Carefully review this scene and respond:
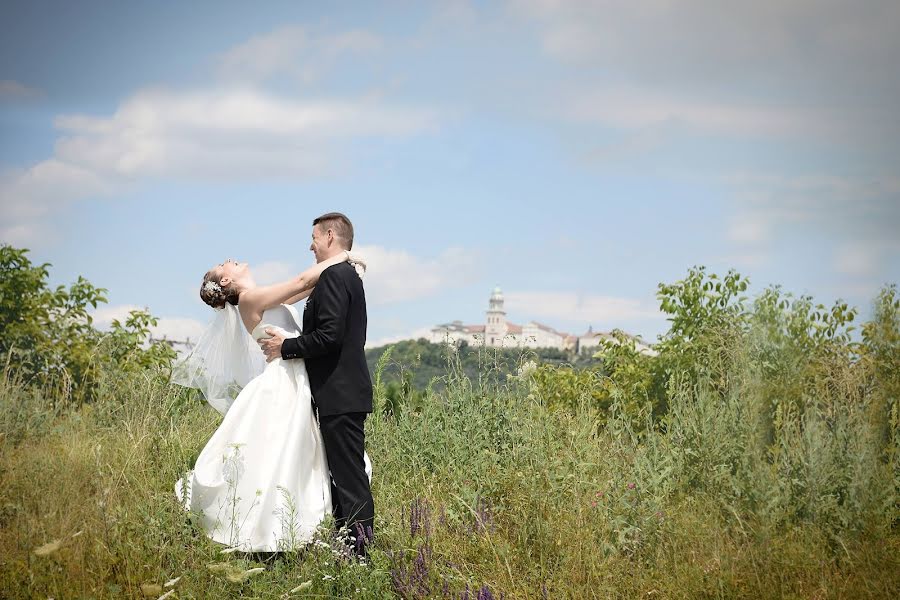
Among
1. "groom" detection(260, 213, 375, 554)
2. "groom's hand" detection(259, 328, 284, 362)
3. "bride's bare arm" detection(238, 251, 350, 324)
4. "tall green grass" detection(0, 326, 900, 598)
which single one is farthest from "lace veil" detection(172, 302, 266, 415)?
"tall green grass" detection(0, 326, 900, 598)

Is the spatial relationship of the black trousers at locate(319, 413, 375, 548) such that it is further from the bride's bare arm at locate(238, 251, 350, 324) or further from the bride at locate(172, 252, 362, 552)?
the bride's bare arm at locate(238, 251, 350, 324)

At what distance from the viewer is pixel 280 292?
5.58m

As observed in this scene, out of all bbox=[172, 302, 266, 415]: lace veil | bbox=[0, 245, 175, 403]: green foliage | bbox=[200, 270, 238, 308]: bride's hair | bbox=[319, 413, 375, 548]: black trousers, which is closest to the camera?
bbox=[319, 413, 375, 548]: black trousers

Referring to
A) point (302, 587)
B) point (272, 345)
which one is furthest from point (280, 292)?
point (302, 587)

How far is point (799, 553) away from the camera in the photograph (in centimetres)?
481

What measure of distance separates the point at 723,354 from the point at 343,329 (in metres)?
4.32

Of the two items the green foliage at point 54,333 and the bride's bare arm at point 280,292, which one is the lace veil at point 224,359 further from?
the green foliage at point 54,333

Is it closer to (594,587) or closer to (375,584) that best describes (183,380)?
(375,584)

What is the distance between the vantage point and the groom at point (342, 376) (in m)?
5.19

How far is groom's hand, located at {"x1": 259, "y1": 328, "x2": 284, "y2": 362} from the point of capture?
547 centimetres

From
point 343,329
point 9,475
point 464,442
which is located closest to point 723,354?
point 464,442

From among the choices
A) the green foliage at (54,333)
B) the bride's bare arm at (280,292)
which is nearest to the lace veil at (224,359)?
the bride's bare arm at (280,292)

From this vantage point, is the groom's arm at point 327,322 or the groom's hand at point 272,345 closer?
the groom's arm at point 327,322

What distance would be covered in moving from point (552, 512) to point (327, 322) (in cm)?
182
